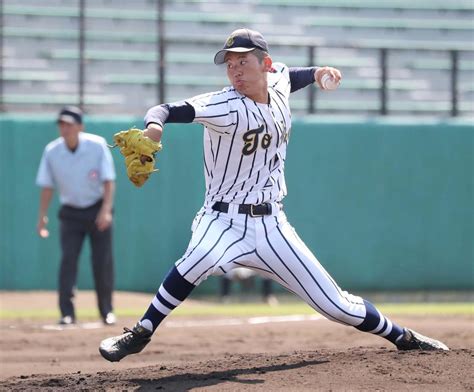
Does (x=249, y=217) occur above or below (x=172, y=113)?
below

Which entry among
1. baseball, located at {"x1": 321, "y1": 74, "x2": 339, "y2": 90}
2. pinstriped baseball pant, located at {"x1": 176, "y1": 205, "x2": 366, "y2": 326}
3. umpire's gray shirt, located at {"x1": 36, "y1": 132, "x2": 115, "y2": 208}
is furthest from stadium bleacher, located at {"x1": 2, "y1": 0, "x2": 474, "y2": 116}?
pinstriped baseball pant, located at {"x1": 176, "y1": 205, "x2": 366, "y2": 326}

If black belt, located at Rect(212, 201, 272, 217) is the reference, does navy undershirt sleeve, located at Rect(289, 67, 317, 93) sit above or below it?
above

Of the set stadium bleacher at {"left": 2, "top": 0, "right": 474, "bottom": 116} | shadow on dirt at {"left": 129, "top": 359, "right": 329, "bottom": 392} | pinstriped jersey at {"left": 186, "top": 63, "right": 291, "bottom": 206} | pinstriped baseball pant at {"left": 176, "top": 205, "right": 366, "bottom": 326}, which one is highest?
stadium bleacher at {"left": 2, "top": 0, "right": 474, "bottom": 116}

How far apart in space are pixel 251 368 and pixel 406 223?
353 inches

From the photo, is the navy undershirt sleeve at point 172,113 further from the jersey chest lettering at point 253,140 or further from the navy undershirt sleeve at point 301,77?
the navy undershirt sleeve at point 301,77

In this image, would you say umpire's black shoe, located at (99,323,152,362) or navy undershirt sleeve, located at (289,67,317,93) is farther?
navy undershirt sleeve, located at (289,67,317,93)

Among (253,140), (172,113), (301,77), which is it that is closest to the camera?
(172,113)

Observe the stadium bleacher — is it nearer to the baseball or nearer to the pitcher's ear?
the baseball

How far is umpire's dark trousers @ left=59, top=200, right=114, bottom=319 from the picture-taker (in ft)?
33.7

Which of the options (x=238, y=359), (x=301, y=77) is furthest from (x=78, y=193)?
(x=238, y=359)

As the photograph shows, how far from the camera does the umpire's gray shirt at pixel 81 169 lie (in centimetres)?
1027

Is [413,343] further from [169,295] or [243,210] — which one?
[169,295]

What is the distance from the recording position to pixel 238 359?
6.36 meters

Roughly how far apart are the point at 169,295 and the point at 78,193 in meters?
4.71
